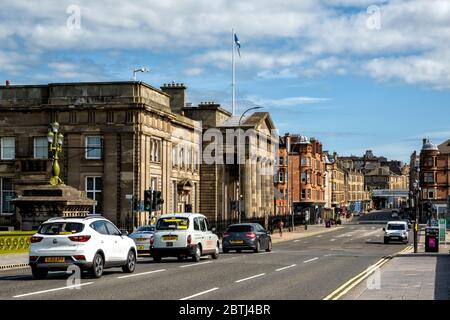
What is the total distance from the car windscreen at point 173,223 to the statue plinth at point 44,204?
7.82m

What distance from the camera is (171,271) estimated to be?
25.0 metres

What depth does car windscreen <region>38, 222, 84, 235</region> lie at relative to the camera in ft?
71.1

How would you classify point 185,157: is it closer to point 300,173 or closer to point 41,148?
point 41,148

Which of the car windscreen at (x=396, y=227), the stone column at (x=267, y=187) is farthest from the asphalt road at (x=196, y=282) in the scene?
the stone column at (x=267, y=187)

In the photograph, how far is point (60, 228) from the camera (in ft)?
71.9

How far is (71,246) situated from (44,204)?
1582cm

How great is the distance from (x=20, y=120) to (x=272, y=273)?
4160cm

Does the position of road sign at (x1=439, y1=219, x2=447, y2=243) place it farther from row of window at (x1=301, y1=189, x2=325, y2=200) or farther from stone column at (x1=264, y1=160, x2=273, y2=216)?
row of window at (x1=301, y1=189, x2=325, y2=200)

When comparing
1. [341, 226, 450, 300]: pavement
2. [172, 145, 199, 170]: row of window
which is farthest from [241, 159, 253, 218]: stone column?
[341, 226, 450, 300]: pavement

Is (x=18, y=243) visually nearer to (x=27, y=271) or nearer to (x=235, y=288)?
(x=27, y=271)

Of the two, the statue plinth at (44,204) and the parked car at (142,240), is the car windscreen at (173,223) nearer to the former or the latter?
the parked car at (142,240)

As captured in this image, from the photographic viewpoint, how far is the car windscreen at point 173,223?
30016 millimetres
